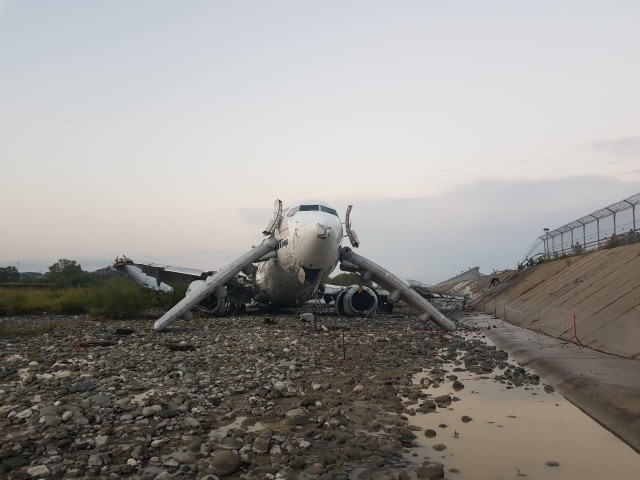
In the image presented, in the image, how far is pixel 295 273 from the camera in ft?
67.7

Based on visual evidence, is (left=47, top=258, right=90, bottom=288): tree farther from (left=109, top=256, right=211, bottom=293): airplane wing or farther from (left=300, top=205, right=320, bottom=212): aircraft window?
(left=300, top=205, right=320, bottom=212): aircraft window

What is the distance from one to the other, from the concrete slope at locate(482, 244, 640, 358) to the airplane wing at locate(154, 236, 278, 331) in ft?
37.1

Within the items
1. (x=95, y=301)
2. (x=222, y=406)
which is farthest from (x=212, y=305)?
(x=222, y=406)

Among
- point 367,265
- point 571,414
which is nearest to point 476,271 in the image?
point 367,265

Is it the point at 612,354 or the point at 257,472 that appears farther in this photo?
the point at 612,354

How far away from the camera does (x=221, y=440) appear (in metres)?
5.22

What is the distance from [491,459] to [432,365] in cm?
572

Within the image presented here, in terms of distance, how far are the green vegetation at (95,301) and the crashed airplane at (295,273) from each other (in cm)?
256

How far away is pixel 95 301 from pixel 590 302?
71.5ft

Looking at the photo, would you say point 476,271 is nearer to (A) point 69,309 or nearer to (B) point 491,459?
(A) point 69,309

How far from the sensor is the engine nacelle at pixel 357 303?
23547 mm

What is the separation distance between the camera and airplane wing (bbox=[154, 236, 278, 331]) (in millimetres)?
17125

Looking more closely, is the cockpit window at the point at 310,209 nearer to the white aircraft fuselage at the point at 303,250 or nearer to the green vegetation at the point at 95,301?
the white aircraft fuselage at the point at 303,250

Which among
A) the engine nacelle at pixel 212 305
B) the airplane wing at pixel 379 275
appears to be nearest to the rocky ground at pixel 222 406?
the airplane wing at pixel 379 275
